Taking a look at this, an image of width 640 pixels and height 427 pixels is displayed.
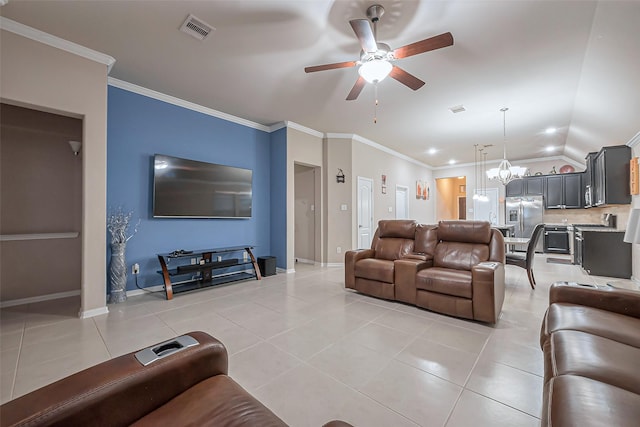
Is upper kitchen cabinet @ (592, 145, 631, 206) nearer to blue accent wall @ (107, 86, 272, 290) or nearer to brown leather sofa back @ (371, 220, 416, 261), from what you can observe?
brown leather sofa back @ (371, 220, 416, 261)

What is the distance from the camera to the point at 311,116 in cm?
494

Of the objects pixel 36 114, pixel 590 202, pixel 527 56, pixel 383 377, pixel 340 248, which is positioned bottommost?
pixel 383 377

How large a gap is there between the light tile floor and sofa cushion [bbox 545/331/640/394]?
0.49m

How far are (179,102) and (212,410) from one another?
4466 millimetres

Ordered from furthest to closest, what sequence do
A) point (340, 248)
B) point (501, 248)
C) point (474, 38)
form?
point (340, 248) → point (501, 248) → point (474, 38)

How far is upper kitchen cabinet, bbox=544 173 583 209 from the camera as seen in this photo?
729 centimetres

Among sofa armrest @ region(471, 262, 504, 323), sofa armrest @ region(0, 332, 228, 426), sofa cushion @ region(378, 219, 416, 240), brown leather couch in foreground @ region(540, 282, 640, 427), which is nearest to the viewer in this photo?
sofa armrest @ region(0, 332, 228, 426)

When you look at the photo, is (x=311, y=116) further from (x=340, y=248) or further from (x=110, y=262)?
(x=110, y=262)

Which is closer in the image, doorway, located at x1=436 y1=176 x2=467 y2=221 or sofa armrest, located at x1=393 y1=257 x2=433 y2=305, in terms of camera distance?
sofa armrest, located at x1=393 y1=257 x2=433 y2=305

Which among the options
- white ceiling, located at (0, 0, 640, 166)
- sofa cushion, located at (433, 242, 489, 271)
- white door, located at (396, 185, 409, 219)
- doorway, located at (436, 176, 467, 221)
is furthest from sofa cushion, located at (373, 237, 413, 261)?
doorway, located at (436, 176, 467, 221)

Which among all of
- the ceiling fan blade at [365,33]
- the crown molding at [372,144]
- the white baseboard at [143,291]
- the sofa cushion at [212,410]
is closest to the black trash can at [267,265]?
the white baseboard at [143,291]

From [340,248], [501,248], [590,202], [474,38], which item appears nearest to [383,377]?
[501,248]

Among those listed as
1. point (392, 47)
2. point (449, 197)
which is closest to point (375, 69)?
point (392, 47)

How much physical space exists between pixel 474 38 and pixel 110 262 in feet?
16.6
